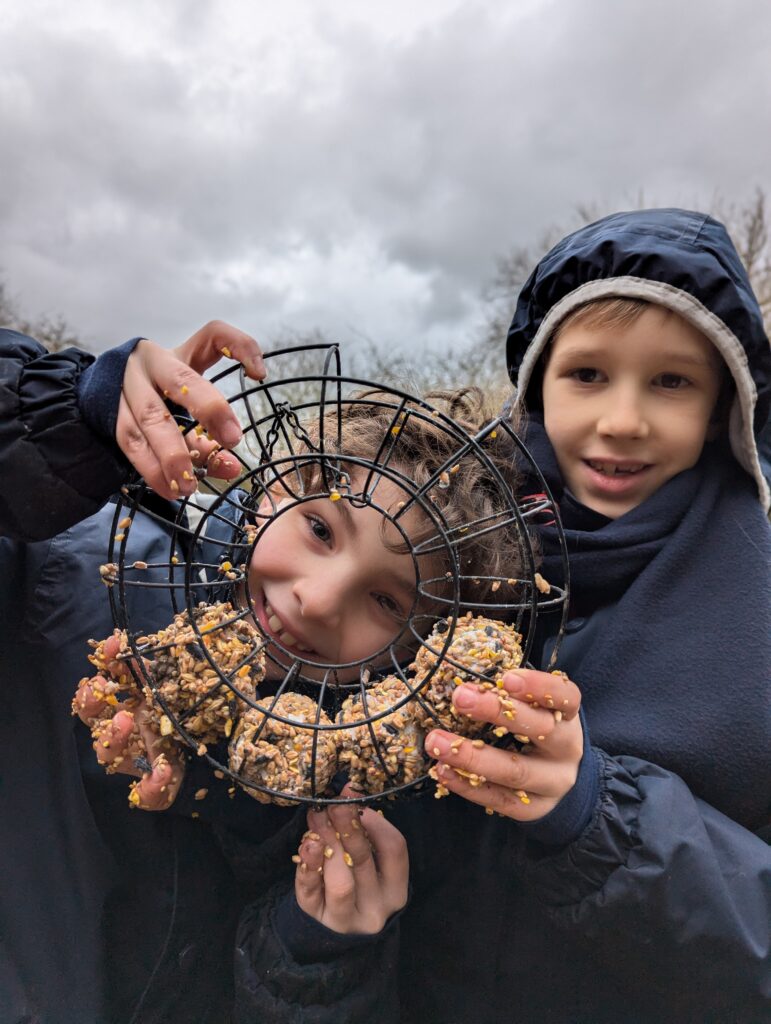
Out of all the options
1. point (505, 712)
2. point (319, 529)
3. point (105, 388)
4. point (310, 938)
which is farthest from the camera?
point (319, 529)

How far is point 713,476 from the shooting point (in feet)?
3.87

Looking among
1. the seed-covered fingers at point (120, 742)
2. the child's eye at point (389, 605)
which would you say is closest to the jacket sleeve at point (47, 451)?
the seed-covered fingers at point (120, 742)

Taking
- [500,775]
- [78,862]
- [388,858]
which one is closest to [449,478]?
[500,775]

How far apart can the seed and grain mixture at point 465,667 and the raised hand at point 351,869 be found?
0.17m

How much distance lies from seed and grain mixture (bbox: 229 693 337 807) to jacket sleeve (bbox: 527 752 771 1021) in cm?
33

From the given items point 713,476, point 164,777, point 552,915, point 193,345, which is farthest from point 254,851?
point 713,476

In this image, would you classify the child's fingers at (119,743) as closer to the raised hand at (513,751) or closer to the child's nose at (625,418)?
Answer: the raised hand at (513,751)

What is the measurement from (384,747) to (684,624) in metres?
0.58

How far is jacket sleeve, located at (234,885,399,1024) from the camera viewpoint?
0.93 metres

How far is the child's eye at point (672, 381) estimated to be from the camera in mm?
1080

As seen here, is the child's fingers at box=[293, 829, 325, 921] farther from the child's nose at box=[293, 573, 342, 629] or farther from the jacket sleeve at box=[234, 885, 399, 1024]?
the child's nose at box=[293, 573, 342, 629]

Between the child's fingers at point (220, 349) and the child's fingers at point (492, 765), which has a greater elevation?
the child's fingers at point (220, 349)

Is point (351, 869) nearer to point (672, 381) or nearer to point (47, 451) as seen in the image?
point (47, 451)

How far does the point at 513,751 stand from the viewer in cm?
77
